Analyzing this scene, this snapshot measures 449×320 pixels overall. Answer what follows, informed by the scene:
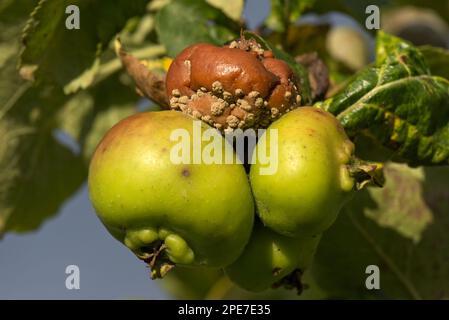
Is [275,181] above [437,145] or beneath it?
above

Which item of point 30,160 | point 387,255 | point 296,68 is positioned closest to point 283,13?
point 296,68

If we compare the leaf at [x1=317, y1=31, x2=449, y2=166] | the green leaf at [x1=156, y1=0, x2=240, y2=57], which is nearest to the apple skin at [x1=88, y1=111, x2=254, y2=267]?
the leaf at [x1=317, y1=31, x2=449, y2=166]

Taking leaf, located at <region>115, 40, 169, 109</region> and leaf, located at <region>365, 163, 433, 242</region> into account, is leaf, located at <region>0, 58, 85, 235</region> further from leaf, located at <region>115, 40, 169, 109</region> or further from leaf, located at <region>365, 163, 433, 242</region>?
leaf, located at <region>365, 163, 433, 242</region>
